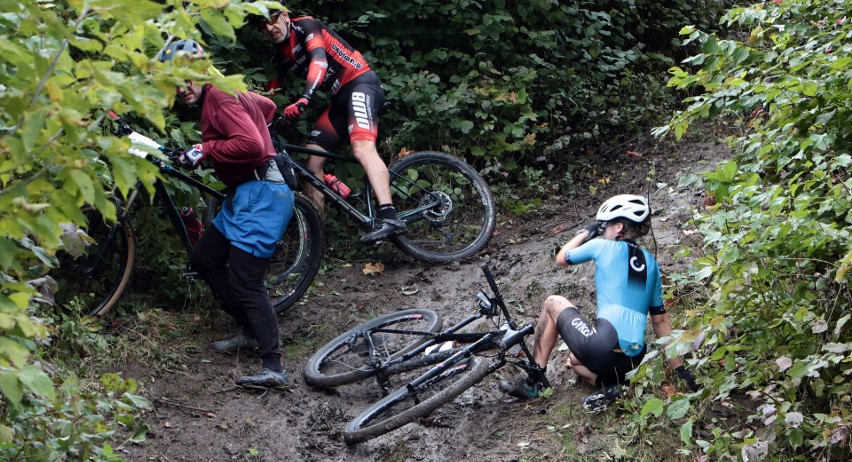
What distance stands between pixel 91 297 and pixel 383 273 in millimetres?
2541

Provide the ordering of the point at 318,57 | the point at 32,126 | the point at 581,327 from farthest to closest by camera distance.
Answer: the point at 318,57, the point at 581,327, the point at 32,126

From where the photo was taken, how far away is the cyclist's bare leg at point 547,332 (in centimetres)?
537

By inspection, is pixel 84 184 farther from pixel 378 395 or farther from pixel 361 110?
pixel 361 110

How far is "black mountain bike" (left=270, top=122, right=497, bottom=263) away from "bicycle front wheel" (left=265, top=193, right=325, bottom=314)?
0.78 m

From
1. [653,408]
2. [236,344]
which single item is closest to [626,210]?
[653,408]

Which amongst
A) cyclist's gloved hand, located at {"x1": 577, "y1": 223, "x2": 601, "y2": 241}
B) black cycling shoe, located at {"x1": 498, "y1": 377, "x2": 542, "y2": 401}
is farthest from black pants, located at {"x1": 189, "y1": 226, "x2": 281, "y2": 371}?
cyclist's gloved hand, located at {"x1": 577, "y1": 223, "x2": 601, "y2": 241}

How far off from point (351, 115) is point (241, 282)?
2243mm

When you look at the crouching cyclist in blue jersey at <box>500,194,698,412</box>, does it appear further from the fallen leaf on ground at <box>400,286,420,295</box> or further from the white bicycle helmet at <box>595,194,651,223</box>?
the fallen leaf on ground at <box>400,286,420,295</box>

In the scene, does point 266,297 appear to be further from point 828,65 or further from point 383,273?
point 828,65

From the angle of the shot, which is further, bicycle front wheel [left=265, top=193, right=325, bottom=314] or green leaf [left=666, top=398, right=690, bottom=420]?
bicycle front wheel [left=265, top=193, right=325, bottom=314]

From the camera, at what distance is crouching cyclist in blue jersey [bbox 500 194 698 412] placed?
16.5 feet

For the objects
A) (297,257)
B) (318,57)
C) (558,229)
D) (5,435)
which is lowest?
(558,229)

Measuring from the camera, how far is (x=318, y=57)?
23.7 ft

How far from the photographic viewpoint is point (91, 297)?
5.98 m
